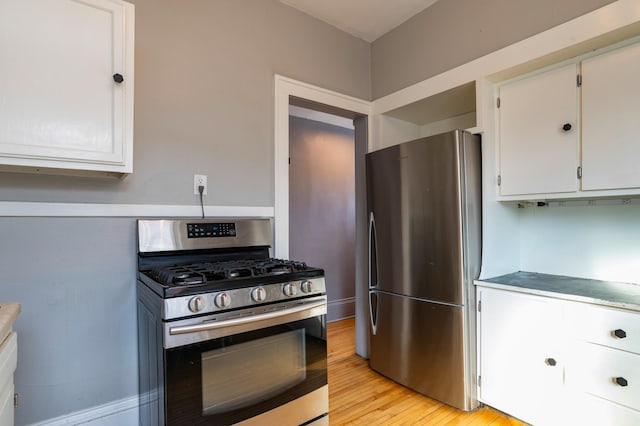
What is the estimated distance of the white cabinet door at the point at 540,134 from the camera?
176cm

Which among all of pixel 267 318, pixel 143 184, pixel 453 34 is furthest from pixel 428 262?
pixel 143 184

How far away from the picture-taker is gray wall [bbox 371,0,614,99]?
1.80m

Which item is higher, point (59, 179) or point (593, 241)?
point (59, 179)

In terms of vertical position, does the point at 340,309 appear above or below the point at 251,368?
below

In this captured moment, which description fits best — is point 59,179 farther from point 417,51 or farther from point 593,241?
point 593,241

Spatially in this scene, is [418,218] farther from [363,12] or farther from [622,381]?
[363,12]

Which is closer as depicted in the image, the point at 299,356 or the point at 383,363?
the point at 299,356

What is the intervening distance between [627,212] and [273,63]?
Answer: 2.33 meters

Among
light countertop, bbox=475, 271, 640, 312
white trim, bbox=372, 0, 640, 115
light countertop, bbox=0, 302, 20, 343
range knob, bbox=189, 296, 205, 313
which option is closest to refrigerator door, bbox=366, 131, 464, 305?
light countertop, bbox=475, 271, 640, 312

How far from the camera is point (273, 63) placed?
2270mm

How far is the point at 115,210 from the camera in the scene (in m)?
1.69

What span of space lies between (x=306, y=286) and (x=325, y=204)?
2432 mm

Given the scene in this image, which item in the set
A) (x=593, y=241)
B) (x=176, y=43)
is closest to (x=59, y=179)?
(x=176, y=43)

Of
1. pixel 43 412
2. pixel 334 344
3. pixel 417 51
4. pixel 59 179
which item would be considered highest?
pixel 417 51
